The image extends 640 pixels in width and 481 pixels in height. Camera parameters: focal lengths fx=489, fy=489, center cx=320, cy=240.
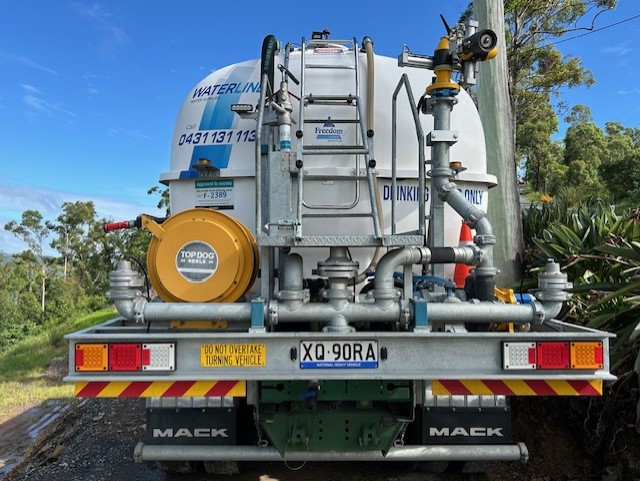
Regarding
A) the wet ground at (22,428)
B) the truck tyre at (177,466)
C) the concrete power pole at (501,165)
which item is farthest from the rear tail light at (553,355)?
the wet ground at (22,428)

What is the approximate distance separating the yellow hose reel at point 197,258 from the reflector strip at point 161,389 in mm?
469

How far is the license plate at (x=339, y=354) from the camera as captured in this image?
2422 millimetres

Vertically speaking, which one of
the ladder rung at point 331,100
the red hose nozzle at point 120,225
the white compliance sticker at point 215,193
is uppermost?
the ladder rung at point 331,100

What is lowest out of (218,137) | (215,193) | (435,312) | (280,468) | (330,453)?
(280,468)

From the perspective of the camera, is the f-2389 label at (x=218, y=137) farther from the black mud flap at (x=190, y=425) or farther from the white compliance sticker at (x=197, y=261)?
the black mud flap at (x=190, y=425)

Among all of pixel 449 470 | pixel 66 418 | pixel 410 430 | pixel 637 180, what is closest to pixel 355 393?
pixel 410 430

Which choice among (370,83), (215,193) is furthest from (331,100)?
(215,193)

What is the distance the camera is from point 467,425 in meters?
2.86

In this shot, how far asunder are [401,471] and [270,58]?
10.0 ft

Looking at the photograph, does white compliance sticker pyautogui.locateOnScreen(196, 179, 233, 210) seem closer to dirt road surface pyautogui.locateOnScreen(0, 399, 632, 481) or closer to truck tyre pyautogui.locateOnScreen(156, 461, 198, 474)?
truck tyre pyautogui.locateOnScreen(156, 461, 198, 474)

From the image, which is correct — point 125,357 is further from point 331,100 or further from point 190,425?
point 331,100

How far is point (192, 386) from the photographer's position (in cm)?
251

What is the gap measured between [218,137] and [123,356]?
1.66 meters

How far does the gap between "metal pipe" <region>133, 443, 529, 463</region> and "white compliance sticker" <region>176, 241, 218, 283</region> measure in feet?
3.27
